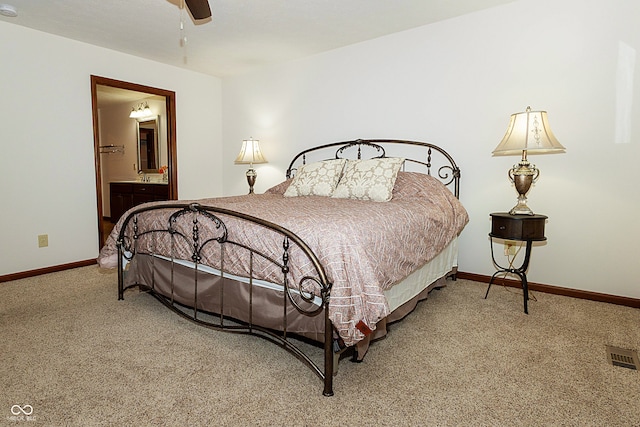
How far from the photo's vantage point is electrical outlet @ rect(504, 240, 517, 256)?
124 inches

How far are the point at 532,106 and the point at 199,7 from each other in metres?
2.56

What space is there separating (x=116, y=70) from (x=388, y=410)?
14.0 feet

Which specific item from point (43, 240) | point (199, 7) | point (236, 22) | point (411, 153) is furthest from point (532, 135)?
point (43, 240)

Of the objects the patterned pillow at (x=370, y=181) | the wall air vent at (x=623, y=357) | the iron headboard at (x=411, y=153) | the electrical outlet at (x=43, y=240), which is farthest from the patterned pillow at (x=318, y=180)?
the electrical outlet at (x=43, y=240)

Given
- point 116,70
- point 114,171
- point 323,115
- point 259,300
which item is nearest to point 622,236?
point 259,300

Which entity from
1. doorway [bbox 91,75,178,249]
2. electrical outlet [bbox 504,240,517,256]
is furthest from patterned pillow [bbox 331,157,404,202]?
→ doorway [bbox 91,75,178,249]

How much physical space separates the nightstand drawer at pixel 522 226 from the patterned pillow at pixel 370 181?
2.82 feet

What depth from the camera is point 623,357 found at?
77.9 inches

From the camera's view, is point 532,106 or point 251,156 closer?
point 532,106

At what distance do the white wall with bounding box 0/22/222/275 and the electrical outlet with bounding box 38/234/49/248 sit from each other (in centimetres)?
3

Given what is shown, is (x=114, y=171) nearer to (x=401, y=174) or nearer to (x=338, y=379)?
(x=401, y=174)

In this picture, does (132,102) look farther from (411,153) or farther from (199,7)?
(411,153)

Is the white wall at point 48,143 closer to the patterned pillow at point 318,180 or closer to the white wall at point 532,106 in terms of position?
the patterned pillow at point 318,180

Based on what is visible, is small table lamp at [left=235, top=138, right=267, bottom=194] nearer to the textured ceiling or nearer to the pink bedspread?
the textured ceiling
